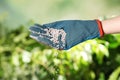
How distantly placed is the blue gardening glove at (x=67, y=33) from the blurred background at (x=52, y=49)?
683mm

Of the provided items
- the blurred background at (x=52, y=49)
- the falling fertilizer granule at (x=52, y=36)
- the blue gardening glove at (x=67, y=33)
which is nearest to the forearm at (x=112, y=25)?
the blue gardening glove at (x=67, y=33)

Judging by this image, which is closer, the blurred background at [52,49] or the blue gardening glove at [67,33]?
the blue gardening glove at [67,33]

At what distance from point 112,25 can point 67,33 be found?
0.20m

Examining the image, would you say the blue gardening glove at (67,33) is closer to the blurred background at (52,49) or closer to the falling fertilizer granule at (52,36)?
the falling fertilizer granule at (52,36)

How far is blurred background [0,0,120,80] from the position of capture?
9.04 ft

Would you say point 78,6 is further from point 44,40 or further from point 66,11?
point 44,40

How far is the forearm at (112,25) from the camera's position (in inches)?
76.0

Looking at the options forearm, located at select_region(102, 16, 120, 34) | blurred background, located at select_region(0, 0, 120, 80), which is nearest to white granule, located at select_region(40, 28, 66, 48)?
forearm, located at select_region(102, 16, 120, 34)

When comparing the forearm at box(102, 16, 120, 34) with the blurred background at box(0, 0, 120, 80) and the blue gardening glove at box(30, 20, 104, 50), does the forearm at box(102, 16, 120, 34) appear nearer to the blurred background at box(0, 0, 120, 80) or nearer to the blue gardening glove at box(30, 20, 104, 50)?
the blue gardening glove at box(30, 20, 104, 50)

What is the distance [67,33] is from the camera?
6.36 feet

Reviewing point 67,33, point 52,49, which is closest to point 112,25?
point 67,33

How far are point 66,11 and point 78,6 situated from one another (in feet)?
0.30

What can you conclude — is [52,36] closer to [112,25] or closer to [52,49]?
[112,25]

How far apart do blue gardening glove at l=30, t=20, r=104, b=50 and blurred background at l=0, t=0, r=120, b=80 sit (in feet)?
2.24
